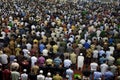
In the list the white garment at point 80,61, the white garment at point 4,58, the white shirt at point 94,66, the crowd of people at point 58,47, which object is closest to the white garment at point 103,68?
the crowd of people at point 58,47

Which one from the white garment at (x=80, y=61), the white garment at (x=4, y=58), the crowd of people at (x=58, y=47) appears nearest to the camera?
the crowd of people at (x=58, y=47)

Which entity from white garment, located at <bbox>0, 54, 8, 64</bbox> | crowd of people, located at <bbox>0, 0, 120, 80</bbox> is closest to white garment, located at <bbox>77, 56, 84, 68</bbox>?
crowd of people, located at <bbox>0, 0, 120, 80</bbox>

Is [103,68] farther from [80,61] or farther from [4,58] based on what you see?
[4,58]

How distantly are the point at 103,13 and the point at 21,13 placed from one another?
7.75m

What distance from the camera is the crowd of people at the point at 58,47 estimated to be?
16.0 m

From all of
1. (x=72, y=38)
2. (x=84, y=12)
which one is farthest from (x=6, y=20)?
(x=84, y=12)

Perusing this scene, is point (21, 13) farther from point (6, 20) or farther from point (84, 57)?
point (84, 57)

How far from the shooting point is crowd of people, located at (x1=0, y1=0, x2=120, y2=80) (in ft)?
52.4

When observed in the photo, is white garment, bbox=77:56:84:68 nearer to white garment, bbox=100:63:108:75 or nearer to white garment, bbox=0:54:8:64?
white garment, bbox=100:63:108:75

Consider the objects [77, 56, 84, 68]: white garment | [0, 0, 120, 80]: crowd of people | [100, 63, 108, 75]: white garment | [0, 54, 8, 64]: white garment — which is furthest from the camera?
[77, 56, 84, 68]: white garment

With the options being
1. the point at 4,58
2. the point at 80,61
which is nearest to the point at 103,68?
the point at 80,61

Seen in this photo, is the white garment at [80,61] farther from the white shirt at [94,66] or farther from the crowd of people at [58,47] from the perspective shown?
the white shirt at [94,66]

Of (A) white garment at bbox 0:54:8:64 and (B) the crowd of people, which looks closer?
(B) the crowd of people

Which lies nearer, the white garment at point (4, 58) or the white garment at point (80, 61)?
the white garment at point (4, 58)
